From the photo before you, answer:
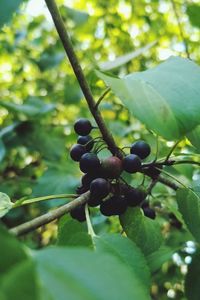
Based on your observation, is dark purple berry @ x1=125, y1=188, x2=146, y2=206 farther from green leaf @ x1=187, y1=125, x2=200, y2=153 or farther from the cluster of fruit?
green leaf @ x1=187, y1=125, x2=200, y2=153

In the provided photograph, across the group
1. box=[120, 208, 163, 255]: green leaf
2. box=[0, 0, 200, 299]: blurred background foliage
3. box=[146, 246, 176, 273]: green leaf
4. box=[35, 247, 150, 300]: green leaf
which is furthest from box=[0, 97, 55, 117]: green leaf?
box=[35, 247, 150, 300]: green leaf

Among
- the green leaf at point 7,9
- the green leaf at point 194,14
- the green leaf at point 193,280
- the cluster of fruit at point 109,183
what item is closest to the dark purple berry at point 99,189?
the cluster of fruit at point 109,183

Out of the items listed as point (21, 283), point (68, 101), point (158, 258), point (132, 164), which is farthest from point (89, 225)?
point (68, 101)

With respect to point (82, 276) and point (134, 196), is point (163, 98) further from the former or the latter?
point (82, 276)

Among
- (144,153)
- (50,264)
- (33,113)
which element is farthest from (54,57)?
(50,264)

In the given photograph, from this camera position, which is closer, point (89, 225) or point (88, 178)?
point (89, 225)

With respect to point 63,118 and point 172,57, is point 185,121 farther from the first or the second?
point 63,118
